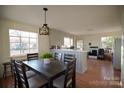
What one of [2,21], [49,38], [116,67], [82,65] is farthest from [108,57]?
[2,21]

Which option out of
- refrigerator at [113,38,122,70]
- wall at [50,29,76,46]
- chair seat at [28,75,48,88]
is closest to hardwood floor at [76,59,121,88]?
refrigerator at [113,38,122,70]

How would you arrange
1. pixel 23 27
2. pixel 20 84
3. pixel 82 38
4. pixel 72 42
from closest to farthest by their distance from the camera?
pixel 20 84, pixel 23 27, pixel 72 42, pixel 82 38

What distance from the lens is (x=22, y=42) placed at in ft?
11.8

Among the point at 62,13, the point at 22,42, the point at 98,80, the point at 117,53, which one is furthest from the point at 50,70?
the point at 117,53

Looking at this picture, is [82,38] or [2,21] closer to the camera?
[2,21]

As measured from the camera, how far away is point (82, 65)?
3.54m

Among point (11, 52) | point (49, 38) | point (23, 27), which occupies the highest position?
point (23, 27)

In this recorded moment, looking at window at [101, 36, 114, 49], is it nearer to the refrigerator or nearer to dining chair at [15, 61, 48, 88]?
the refrigerator

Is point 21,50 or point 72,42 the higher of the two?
point 72,42

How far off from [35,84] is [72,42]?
5993mm

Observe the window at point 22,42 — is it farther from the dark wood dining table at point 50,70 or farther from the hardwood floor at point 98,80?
the hardwood floor at point 98,80

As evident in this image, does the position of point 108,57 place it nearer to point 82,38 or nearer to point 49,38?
point 82,38

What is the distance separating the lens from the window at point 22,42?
3.23 meters

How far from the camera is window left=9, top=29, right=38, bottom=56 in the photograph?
3.23 meters
